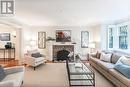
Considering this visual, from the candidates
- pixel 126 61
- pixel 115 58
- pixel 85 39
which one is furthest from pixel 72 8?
pixel 85 39

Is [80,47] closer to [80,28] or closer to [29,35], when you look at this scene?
[80,28]

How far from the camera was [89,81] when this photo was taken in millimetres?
4598

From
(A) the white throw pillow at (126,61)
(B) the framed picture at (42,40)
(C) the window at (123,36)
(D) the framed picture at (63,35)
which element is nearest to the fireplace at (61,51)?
(D) the framed picture at (63,35)

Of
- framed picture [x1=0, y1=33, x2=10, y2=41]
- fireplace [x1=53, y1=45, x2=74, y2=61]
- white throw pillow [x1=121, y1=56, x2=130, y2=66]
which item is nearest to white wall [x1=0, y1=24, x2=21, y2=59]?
framed picture [x1=0, y1=33, x2=10, y2=41]

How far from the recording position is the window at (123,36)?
719 centimetres

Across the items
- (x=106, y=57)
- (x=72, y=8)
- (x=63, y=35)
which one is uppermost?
(x=72, y=8)

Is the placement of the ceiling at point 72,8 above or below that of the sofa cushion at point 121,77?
above

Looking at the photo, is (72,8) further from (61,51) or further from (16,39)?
(61,51)

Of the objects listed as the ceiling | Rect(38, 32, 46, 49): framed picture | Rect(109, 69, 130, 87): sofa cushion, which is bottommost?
Rect(109, 69, 130, 87): sofa cushion

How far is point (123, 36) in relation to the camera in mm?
7500

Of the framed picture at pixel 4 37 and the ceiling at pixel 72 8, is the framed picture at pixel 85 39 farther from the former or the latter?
the framed picture at pixel 4 37

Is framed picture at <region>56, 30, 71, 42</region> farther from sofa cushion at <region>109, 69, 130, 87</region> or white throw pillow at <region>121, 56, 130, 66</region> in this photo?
sofa cushion at <region>109, 69, 130, 87</region>

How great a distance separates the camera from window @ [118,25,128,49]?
7.19 m

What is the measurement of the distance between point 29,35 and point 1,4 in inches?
251
